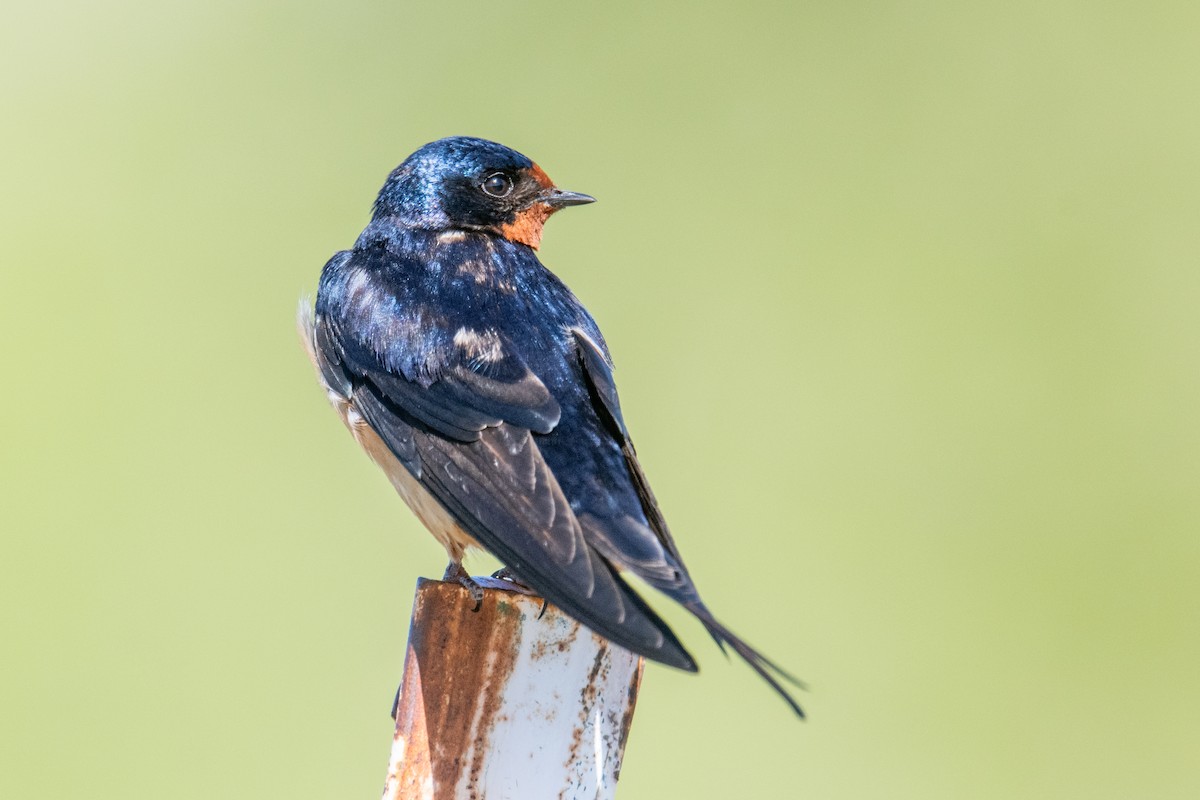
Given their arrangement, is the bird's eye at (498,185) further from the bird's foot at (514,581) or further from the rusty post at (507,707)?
the rusty post at (507,707)

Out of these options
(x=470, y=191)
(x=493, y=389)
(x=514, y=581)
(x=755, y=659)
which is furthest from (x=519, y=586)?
(x=470, y=191)

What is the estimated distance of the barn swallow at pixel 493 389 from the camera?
1.73 meters

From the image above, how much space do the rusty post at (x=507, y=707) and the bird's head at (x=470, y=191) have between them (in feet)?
3.32

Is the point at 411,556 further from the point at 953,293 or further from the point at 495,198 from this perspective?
the point at 953,293

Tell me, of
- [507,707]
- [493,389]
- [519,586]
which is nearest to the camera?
[507,707]

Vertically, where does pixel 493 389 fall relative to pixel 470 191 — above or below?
below

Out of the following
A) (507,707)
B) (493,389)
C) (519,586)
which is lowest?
(507,707)

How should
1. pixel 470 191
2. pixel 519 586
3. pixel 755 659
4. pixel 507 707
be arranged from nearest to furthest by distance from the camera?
pixel 755 659
pixel 507 707
pixel 519 586
pixel 470 191

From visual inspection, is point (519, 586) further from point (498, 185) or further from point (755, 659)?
point (498, 185)

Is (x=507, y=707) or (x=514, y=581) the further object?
(x=514, y=581)

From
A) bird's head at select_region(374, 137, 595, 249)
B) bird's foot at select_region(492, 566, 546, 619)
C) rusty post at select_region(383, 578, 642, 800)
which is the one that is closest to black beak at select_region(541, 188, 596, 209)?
bird's head at select_region(374, 137, 595, 249)

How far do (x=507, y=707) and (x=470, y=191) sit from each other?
1173mm

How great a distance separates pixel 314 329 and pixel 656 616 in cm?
101

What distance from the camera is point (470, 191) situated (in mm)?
2465
